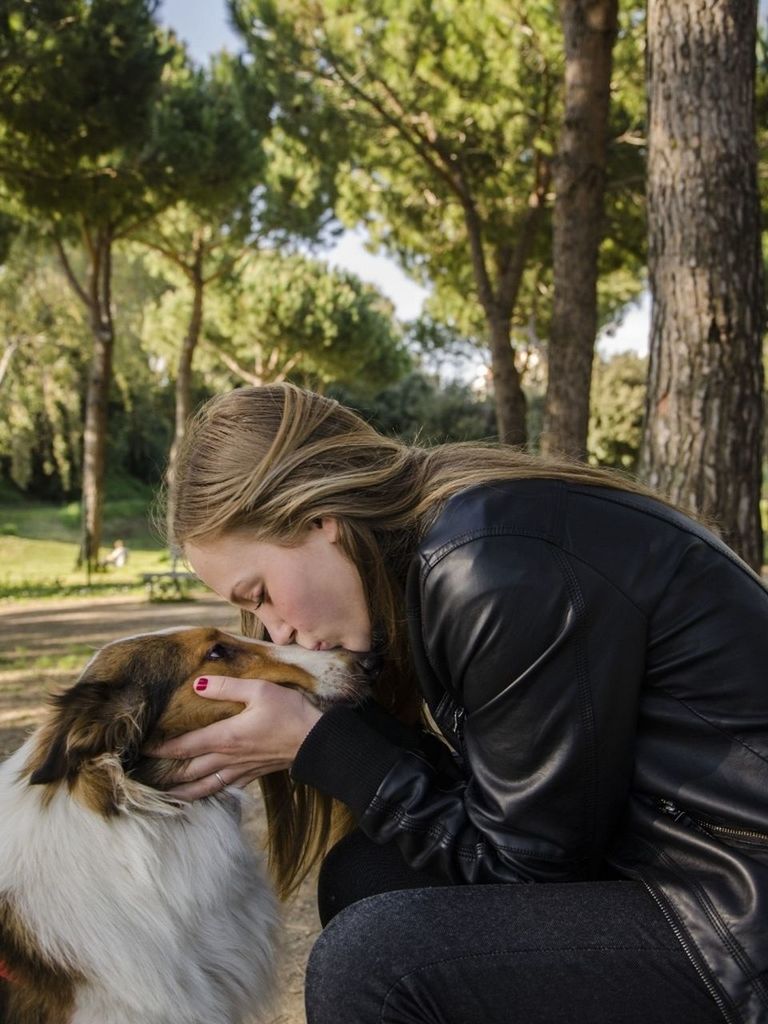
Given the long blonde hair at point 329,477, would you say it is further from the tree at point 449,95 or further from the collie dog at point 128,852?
the tree at point 449,95

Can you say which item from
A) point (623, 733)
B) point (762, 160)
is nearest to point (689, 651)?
point (623, 733)

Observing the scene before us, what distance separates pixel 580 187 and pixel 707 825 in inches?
252

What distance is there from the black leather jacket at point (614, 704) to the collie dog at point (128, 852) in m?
0.68

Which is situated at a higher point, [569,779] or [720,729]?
[720,729]

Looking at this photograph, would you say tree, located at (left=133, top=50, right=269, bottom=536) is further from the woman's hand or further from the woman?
the woman

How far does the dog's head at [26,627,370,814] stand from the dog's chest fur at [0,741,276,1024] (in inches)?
3.3

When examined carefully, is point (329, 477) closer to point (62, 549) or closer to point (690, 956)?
point (690, 956)

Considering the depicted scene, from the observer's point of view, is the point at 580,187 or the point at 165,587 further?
the point at 165,587

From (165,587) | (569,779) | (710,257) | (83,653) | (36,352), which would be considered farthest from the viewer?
(36,352)

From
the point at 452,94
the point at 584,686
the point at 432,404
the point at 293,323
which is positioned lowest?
the point at 584,686

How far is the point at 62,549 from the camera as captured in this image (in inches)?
1016

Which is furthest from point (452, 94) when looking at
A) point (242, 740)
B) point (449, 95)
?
point (242, 740)

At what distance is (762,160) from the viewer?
10211 mm

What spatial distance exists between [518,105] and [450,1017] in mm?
11379
